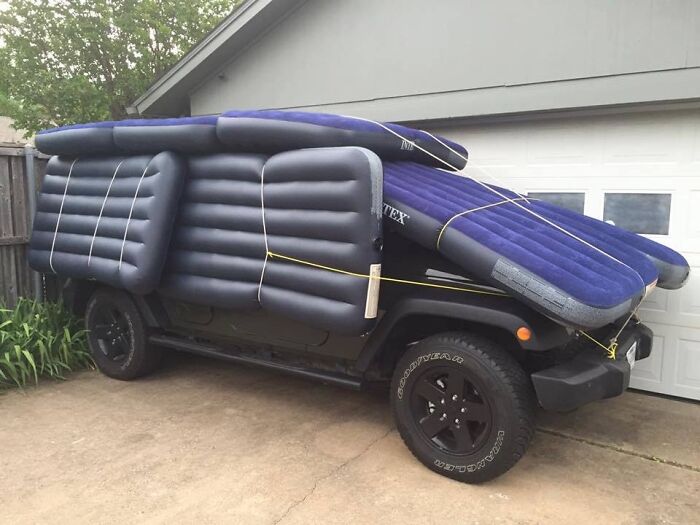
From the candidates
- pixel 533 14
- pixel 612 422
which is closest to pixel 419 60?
pixel 533 14

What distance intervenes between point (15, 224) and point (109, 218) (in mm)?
1803

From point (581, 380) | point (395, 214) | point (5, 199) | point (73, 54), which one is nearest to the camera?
point (581, 380)

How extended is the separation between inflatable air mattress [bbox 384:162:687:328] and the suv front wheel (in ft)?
1.59

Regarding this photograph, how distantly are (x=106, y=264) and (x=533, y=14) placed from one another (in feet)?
14.6

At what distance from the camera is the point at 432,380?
344 centimetres

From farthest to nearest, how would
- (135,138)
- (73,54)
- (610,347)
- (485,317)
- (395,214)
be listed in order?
(73,54) < (135,138) < (395,214) < (610,347) < (485,317)

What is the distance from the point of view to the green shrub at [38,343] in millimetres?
4949

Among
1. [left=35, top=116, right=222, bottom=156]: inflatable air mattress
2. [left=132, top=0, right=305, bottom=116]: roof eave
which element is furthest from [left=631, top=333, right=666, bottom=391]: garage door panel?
[left=132, top=0, right=305, bottom=116]: roof eave

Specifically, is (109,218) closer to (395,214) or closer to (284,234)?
(284,234)

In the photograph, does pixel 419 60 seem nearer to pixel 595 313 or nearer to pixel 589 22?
pixel 589 22

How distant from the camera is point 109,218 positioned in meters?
4.64

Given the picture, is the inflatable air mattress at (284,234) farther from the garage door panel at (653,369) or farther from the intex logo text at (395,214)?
the garage door panel at (653,369)

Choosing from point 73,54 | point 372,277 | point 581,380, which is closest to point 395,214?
point 372,277

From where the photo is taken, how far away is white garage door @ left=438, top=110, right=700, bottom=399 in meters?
4.69
